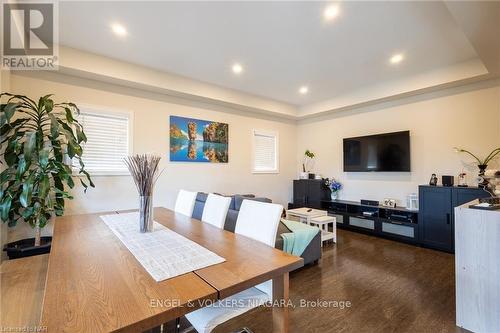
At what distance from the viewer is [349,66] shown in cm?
354

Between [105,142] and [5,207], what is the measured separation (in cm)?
140

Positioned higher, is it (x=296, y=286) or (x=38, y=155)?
(x=38, y=155)

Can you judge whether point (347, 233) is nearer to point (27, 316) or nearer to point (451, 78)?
point (451, 78)

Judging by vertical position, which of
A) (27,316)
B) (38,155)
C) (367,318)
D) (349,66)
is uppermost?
(349,66)

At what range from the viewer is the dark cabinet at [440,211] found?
3268mm

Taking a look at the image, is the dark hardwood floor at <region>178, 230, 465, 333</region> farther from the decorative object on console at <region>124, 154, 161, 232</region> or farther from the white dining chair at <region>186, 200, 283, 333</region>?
the decorative object on console at <region>124, 154, 161, 232</region>

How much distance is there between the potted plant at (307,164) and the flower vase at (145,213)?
14.5ft

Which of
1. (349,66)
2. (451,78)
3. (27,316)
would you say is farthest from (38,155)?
(451,78)

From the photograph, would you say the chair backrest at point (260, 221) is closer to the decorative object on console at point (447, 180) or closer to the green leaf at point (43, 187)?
the green leaf at point (43, 187)

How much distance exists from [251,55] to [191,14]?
105cm

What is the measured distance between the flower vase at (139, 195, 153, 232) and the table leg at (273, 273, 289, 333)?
1.08 m

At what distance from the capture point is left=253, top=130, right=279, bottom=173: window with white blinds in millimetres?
5367

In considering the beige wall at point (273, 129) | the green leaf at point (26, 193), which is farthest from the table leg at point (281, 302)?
the beige wall at point (273, 129)

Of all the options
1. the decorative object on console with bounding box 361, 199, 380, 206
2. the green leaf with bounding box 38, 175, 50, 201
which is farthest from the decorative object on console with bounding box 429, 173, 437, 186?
the green leaf with bounding box 38, 175, 50, 201
